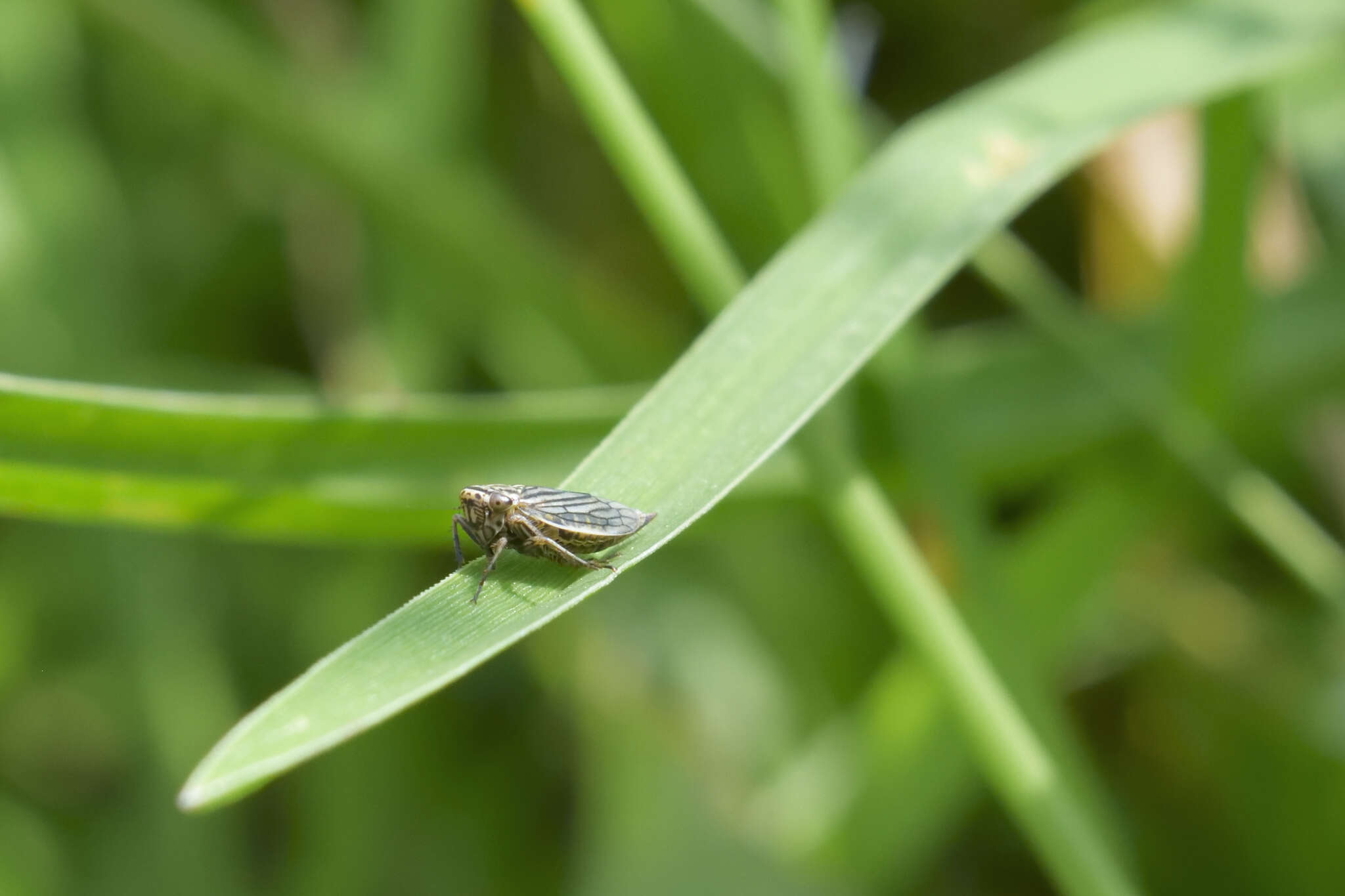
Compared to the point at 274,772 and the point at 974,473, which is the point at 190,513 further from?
the point at 974,473

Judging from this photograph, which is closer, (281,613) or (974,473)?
(974,473)

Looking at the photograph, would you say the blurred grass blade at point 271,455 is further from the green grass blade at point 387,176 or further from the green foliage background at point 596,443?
the green grass blade at point 387,176

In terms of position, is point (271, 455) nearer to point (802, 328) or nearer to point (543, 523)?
point (543, 523)

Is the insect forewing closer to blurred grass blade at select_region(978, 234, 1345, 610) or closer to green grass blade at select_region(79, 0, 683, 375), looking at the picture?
blurred grass blade at select_region(978, 234, 1345, 610)

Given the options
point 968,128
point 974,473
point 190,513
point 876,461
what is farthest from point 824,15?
point 190,513

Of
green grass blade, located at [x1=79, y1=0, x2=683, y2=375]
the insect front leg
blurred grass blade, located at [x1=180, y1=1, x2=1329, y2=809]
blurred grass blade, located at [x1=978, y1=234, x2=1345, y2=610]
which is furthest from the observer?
green grass blade, located at [x1=79, y1=0, x2=683, y2=375]

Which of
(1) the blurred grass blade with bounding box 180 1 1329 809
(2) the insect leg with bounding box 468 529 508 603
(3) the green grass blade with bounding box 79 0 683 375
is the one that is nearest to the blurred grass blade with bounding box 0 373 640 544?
(2) the insect leg with bounding box 468 529 508 603
